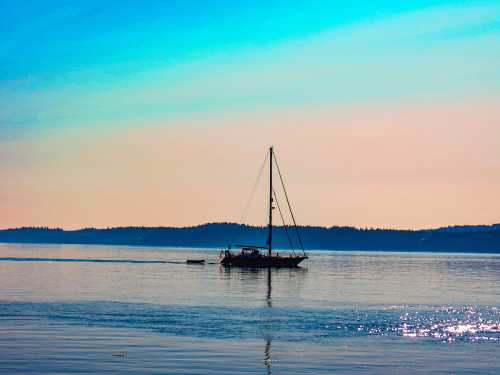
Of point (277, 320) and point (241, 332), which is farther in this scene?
point (277, 320)

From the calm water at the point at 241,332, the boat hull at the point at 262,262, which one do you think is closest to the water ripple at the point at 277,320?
the calm water at the point at 241,332

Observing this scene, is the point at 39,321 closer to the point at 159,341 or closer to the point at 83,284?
the point at 159,341

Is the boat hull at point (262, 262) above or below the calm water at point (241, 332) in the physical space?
above

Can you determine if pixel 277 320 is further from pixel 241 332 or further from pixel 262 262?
pixel 262 262

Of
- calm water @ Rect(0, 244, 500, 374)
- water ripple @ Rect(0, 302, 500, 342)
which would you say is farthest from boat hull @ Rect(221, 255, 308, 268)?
water ripple @ Rect(0, 302, 500, 342)

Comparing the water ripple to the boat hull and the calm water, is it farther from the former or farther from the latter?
the boat hull

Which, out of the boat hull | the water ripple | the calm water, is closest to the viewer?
the calm water

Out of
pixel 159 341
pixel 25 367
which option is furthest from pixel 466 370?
pixel 25 367

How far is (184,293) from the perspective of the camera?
7762 cm

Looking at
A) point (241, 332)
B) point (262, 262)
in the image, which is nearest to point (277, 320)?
point (241, 332)

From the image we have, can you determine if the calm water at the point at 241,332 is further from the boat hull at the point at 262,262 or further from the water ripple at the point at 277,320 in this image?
the boat hull at the point at 262,262

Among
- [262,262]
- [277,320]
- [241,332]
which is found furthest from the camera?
[262,262]

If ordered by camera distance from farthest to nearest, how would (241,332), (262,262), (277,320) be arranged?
(262,262) → (277,320) → (241,332)

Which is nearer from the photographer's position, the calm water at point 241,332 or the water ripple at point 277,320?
the calm water at point 241,332
